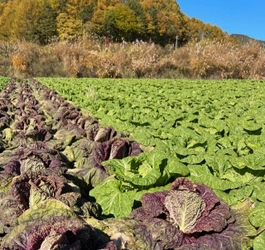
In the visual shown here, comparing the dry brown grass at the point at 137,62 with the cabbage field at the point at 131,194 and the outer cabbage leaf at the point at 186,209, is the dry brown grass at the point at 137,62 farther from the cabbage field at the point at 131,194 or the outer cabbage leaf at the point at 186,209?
the outer cabbage leaf at the point at 186,209

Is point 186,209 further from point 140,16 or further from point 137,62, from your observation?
point 140,16

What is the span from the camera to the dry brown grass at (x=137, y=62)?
28.2 metres

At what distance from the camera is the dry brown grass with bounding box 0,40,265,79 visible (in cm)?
2820

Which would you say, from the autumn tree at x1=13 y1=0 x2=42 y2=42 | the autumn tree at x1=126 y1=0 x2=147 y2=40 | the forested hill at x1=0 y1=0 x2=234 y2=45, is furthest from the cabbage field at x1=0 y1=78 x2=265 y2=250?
the autumn tree at x1=126 y1=0 x2=147 y2=40

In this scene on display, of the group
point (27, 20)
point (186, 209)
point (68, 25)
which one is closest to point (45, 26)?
point (68, 25)

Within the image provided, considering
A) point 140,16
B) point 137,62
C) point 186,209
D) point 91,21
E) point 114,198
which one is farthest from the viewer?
point 140,16

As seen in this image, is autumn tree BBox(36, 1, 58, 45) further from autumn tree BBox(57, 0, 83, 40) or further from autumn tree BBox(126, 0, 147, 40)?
autumn tree BBox(126, 0, 147, 40)

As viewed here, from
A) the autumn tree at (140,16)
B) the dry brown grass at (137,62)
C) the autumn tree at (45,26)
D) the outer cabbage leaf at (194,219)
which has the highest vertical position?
the autumn tree at (140,16)

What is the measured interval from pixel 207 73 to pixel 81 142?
1001 inches

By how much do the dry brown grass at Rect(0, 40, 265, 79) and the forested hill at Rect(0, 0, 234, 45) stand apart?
23.9 m

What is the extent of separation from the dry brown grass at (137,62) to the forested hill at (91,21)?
23940 millimetres

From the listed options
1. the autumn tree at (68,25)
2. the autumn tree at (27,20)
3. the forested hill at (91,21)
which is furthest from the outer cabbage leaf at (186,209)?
the autumn tree at (27,20)

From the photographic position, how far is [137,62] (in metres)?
27.9

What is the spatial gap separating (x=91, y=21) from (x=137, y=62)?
44.9m
